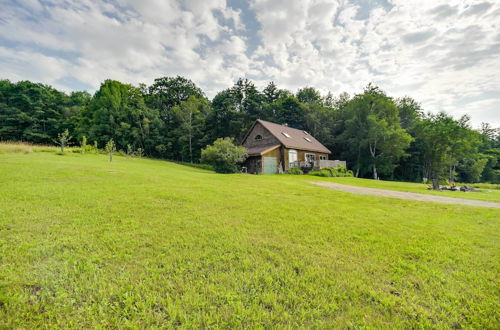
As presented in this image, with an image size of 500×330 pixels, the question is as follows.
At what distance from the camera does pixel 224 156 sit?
20.2 metres

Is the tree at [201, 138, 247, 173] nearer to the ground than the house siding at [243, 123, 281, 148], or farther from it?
nearer to the ground

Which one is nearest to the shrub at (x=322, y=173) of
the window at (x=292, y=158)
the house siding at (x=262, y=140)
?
the window at (x=292, y=158)

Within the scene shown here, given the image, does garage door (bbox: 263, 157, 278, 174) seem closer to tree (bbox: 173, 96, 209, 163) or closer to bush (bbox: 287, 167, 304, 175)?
bush (bbox: 287, 167, 304, 175)

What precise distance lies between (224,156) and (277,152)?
22.3 ft

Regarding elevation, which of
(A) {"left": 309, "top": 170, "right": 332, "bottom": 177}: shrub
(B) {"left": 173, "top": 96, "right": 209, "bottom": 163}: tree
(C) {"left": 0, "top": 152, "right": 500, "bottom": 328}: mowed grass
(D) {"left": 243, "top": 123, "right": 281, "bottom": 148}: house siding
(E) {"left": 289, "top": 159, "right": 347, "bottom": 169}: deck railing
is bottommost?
Answer: (C) {"left": 0, "top": 152, "right": 500, "bottom": 328}: mowed grass

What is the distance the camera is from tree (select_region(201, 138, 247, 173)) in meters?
20.5

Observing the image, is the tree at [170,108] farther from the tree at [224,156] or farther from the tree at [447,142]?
the tree at [447,142]

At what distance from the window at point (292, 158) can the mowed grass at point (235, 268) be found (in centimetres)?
1820

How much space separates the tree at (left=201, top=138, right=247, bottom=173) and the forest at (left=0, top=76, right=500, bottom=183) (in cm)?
1509

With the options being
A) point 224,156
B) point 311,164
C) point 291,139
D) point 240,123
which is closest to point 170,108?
point 240,123

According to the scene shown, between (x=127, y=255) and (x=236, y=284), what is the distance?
6.40 feet

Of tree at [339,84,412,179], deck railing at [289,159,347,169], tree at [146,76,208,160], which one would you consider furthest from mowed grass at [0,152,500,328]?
tree at [146,76,208,160]

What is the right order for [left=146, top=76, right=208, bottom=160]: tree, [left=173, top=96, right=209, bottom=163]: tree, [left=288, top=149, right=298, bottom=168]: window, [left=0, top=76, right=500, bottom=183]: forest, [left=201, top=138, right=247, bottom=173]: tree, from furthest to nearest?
[left=146, top=76, right=208, bottom=160]: tree, [left=173, top=96, right=209, bottom=163]: tree, [left=0, top=76, right=500, bottom=183]: forest, [left=288, top=149, right=298, bottom=168]: window, [left=201, top=138, right=247, bottom=173]: tree

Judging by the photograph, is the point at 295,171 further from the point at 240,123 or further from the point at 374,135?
the point at 240,123
